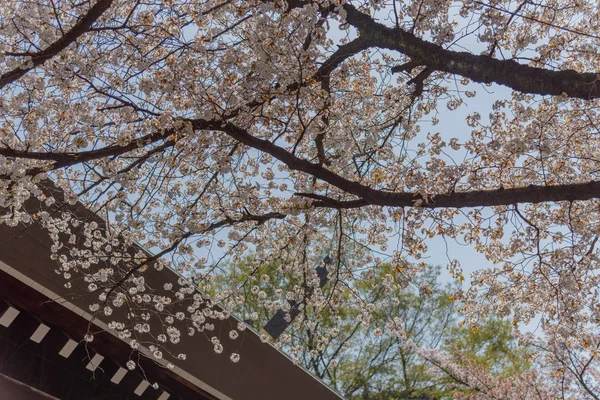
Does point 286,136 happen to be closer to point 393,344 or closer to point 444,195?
point 444,195

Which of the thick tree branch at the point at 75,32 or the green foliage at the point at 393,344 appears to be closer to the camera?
the thick tree branch at the point at 75,32

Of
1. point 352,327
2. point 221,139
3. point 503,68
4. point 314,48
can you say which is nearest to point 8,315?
point 221,139

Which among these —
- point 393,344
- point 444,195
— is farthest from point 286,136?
point 393,344

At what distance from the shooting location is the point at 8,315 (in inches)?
159

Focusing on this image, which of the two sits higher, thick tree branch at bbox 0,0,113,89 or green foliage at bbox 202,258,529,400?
green foliage at bbox 202,258,529,400

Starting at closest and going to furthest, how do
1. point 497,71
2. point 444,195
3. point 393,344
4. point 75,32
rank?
point 75,32 → point 497,71 → point 444,195 → point 393,344

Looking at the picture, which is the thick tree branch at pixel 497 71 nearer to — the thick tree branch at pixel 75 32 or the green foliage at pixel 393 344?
the thick tree branch at pixel 75 32

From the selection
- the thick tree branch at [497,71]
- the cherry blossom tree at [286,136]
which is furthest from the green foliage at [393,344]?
the thick tree branch at [497,71]

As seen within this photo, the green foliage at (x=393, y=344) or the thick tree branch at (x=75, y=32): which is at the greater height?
the green foliage at (x=393, y=344)

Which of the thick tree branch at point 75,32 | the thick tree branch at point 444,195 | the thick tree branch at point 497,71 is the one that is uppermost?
the thick tree branch at point 497,71

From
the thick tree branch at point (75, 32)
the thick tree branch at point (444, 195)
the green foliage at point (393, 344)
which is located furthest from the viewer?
the green foliage at point (393, 344)

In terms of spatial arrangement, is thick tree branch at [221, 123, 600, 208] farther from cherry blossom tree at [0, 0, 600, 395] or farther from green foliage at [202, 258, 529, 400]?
green foliage at [202, 258, 529, 400]

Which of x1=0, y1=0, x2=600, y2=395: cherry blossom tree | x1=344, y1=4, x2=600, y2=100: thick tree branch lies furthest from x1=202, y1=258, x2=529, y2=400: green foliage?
x1=344, y1=4, x2=600, y2=100: thick tree branch

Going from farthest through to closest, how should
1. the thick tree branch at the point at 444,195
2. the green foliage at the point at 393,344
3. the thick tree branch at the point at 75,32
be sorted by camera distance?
Result: 1. the green foliage at the point at 393,344
2. the thick tree branch at the point at 444,195
3. the thick tree branch at the point at 75,32
